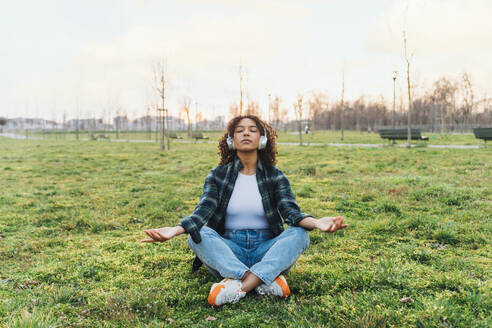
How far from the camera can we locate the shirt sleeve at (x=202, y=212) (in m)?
3.12

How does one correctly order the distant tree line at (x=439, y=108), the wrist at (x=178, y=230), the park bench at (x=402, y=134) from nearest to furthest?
the wrist at (x=178, y=230)
the park bench at (x=402, y=134)
the distant tree line at (x=439, y=108)

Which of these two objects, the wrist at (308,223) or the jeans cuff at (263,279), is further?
the wrist at (308,223)

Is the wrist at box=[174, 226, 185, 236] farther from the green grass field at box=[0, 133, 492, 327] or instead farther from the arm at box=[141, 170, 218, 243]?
the green grass field at box=[0, 133, 492, 327]

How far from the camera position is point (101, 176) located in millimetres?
11445

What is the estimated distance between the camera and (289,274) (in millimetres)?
3686

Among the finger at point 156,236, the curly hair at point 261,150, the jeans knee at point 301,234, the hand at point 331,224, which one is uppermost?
the curly hair at point 261,150

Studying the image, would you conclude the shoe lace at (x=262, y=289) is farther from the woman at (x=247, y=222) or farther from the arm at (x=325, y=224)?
the arm at (x=325, y=224)

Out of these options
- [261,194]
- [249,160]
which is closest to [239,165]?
[249,160]

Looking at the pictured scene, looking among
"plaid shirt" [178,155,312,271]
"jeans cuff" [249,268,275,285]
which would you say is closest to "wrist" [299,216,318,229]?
"plaid shirt" [178,155,312,271]

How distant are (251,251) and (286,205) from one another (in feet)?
1.99

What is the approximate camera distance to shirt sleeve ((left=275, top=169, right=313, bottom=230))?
3350 millimetres

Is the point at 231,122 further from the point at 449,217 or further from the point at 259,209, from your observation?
→ the point at 449,217

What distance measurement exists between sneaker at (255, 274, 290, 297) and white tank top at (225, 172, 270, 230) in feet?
2.17

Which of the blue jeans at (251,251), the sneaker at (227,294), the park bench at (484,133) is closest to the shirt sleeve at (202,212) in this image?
the blue jeans at (251,251)
